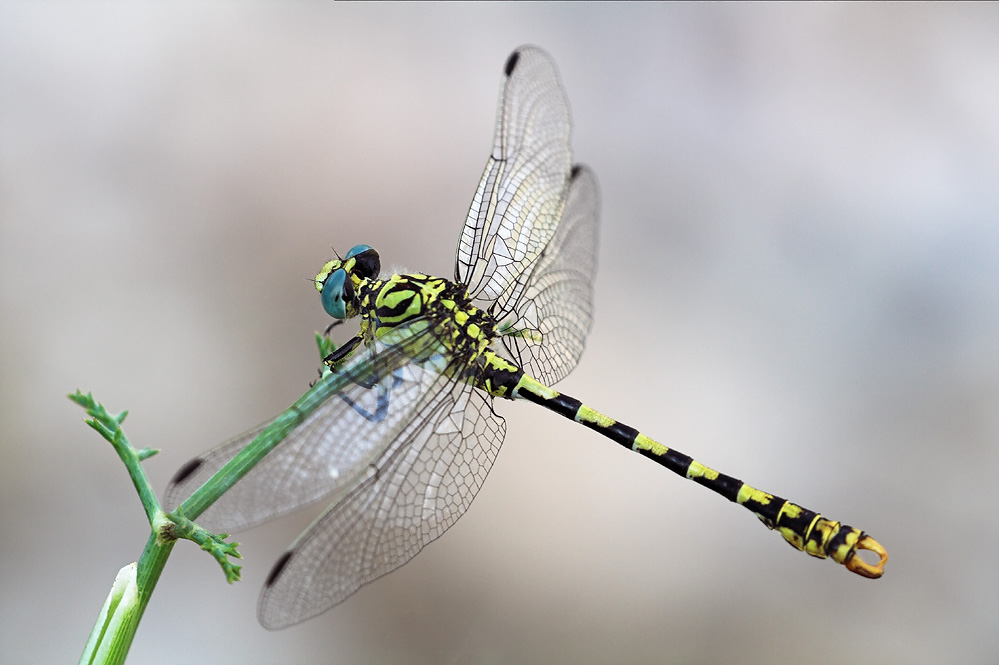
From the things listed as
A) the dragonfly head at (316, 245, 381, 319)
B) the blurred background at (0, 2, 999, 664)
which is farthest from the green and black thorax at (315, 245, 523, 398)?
the blurred background at (0, 2, 999, 664)

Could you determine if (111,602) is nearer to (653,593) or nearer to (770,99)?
(653,593)

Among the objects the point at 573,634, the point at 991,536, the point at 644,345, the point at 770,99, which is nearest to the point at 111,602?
the point at 573,634

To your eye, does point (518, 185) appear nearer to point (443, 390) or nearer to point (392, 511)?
point (443, 390)

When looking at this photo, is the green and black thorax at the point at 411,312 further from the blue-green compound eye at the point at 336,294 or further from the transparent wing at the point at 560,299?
the transparent wing at the point at 560,299

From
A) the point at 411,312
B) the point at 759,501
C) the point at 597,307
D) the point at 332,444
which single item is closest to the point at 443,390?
the point at 411,312

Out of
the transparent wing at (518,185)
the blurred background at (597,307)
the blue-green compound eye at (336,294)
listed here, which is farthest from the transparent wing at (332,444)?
the blurred background at (597,307)
